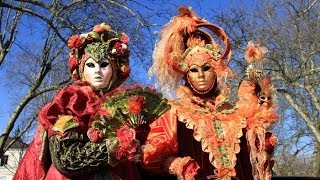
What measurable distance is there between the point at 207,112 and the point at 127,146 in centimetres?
106

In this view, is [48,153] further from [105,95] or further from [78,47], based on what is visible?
[78,47]

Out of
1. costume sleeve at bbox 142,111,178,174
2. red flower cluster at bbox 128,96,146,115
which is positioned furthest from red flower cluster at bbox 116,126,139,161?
costume sleeve at bbox 142,111,178,174

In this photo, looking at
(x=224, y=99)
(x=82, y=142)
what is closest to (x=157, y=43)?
(x=224, y=99)

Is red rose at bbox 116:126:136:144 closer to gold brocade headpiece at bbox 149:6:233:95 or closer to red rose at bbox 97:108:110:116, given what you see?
red rose at bbox 97:108:110:116

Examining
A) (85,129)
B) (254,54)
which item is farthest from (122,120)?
(254,54)

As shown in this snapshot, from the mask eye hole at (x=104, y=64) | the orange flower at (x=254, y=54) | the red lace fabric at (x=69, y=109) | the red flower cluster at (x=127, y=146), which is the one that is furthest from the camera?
the orange flower at (x=254, y=54)

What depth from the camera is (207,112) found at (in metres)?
3.41

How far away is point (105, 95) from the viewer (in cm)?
273

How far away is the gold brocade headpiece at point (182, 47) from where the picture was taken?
3.50 metres

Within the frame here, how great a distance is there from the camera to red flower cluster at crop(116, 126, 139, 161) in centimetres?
246

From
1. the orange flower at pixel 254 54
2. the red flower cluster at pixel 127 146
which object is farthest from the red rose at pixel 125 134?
the orange flower at pixel 254 54

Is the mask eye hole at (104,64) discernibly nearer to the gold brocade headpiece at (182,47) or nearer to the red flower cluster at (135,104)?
the red flower cluster at (135,104)

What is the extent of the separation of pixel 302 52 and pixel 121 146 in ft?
33.2

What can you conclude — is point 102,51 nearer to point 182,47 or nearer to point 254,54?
point 182,47
